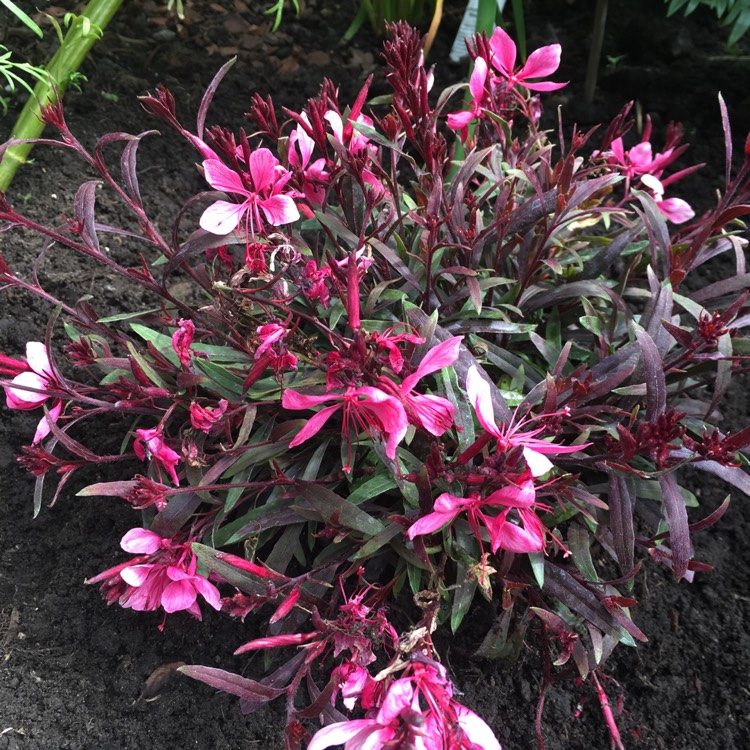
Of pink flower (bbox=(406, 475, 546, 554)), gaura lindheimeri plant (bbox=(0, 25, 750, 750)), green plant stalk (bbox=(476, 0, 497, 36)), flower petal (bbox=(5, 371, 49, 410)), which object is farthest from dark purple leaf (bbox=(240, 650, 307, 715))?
green plant stalk (bbox=(476, 0, 497, 36))

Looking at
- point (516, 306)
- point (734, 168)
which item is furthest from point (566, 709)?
point (734, 168)

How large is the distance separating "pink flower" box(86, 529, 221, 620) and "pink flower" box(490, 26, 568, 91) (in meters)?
1.03

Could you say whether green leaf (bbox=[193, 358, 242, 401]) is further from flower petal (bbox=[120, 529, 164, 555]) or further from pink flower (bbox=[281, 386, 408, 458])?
pink flower (bbox=[281, 386, 408, 458])

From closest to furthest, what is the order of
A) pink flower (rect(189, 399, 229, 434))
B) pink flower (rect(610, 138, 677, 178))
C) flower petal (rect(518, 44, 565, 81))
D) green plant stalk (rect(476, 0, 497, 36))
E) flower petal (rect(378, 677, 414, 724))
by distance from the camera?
flower petal (rect(378, 677, 414, 724)), pink flower (rect(189, 399, 229, 434)), flower petal (rect(518, 44, 565, 81)), pink flower (rect(610, 138, 677, 178)), green plant stalk (rect(476, 0, 497, 36))

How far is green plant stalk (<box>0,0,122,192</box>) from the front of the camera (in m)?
1.76

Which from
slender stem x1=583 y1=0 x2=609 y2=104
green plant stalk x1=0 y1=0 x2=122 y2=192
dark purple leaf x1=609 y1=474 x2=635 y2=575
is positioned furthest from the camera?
slender stem x1=583 y1=0 x2=609 y2=104

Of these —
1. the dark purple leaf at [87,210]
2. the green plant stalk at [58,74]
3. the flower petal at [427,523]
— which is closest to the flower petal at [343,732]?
the flower petal at [427,523]

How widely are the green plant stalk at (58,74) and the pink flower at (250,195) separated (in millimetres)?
905

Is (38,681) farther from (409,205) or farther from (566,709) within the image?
(409,205)

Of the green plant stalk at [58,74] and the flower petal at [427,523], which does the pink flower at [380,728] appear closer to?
the flower petal at [427,523]

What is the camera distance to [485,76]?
1.39 m

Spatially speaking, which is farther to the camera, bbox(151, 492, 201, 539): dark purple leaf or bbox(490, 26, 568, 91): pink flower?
bbox(490, 26, 568, 91): pink flower

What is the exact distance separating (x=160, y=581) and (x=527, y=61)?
1.14 m

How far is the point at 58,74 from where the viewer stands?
1.83m
